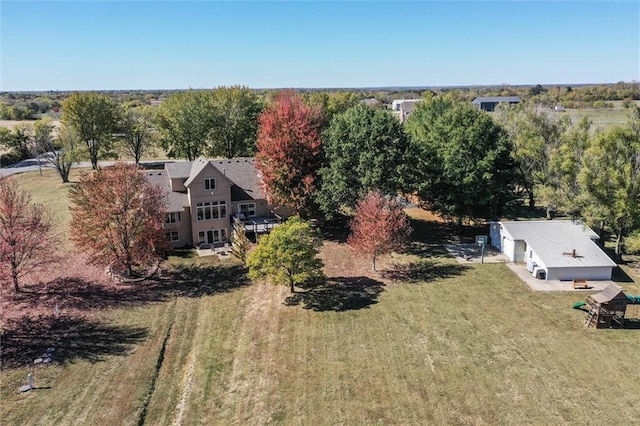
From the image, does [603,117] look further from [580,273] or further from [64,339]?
[64,339]

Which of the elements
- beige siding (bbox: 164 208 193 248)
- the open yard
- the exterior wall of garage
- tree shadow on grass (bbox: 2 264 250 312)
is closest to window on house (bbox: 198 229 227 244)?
beige siding (bbox: 164 208 193 248)

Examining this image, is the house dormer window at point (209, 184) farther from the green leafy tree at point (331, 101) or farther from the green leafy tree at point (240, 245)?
the green leafy tree at point (331, 101)

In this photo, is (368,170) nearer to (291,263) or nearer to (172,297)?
(291,263)

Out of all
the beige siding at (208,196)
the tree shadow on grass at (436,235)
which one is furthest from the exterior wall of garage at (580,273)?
the beige siding at (208,196)

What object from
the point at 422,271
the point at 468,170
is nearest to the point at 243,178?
the point at 422,271

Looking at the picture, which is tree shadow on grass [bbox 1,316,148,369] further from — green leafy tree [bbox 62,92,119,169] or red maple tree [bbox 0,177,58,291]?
green leafy tree [bbox 62,92,119,169]

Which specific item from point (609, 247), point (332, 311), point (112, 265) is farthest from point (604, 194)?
point (112, 265)
